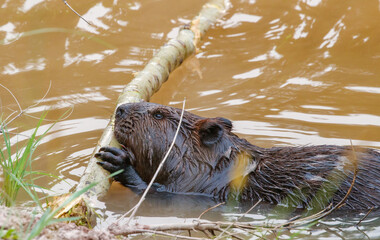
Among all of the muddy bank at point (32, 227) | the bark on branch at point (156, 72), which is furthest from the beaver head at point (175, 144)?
the muddy bank at point (32, 227)

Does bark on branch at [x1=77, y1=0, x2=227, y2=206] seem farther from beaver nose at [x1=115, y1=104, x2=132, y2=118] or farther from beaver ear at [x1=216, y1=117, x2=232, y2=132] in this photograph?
beaver ear at [x1=216, y1=117, x2=232, y2=132]

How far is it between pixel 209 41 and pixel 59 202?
4606 millimetres

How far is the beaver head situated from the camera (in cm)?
462

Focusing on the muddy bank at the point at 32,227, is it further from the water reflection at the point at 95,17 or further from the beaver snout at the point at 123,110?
the water reflection at the point at 95,17

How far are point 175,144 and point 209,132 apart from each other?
0.29 metres

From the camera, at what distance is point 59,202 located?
136 inches

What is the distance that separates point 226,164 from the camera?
4.61 m

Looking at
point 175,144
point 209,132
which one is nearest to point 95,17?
point 175,144

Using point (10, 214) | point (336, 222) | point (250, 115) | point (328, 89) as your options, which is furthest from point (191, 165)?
point (328, 89)

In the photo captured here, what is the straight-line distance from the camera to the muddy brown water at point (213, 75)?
5.05 m

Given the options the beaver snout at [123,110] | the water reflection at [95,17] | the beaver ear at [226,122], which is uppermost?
the water reflection at [95,17]

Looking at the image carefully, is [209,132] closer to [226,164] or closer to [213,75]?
[226,164]

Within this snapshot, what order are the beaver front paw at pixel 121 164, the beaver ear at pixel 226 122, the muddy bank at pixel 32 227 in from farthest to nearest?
the beaver ear at pixel 226 122 → the beaver front paw at pixel 121 164 → the muddy bank at pixel 32 227

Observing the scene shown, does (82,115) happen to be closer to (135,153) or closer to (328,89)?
(135,153)
